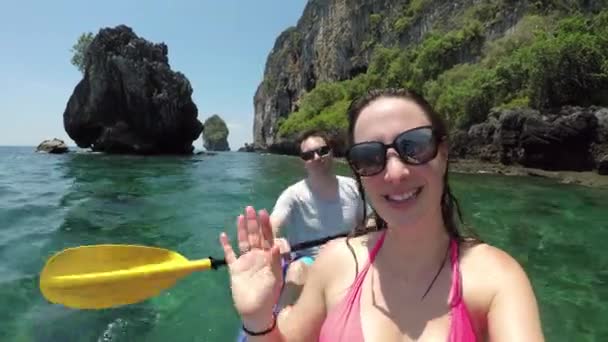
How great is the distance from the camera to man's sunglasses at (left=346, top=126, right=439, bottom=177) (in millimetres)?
Result: 1748

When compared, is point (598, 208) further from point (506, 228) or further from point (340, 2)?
point (340, 2)

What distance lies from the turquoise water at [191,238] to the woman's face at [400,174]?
154 inches

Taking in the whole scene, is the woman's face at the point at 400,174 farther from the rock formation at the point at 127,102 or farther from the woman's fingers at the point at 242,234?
the rock formation at the point at 127,102

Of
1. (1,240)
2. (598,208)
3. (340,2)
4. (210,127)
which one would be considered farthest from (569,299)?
(210,127)

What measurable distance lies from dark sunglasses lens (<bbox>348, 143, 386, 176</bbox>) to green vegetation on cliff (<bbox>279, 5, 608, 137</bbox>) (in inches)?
180

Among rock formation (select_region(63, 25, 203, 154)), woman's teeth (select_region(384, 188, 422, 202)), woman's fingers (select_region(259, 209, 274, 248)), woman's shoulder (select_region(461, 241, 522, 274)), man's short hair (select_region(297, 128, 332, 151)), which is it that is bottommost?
woman's shoulder (select_region(461, 241, 522, 274))

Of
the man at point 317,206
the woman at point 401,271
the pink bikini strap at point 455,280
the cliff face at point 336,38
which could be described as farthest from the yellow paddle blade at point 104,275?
the cliff face at point 336,38

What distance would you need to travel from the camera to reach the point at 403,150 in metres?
1.75

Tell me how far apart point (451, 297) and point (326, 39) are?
3277 inches

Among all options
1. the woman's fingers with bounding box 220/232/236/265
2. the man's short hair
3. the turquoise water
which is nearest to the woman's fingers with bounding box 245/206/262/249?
the woman's fingers with bounding box 220/232/236/265

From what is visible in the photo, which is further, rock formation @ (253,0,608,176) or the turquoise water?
rock formation @ (253,0,608,176)

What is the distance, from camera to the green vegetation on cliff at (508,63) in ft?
79.5

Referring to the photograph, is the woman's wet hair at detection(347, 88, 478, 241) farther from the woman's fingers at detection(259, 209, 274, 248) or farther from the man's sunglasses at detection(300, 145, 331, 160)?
A: the man's sunglasses at detection(300, 145, 331, 160)

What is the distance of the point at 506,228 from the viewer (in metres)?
10.1
